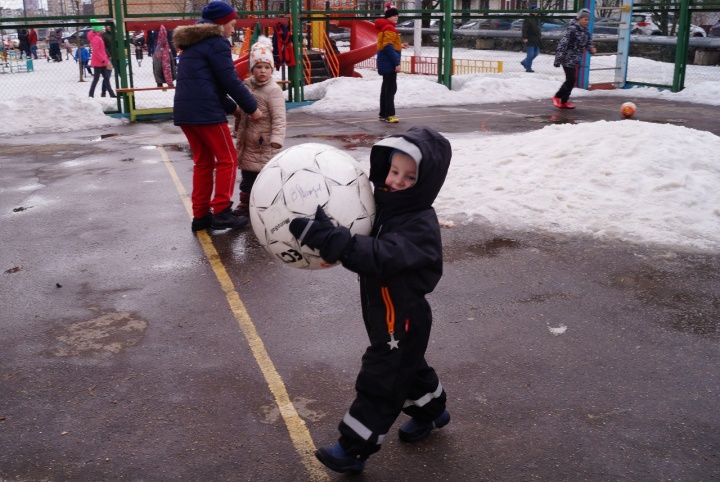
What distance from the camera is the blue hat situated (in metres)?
6.77

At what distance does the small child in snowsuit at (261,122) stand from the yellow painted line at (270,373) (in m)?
0.97

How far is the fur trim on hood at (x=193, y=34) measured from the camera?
666 centimetres

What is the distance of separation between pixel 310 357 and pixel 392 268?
5.70ft

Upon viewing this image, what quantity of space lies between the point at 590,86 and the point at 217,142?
16.1 m

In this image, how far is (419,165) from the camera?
3.00m

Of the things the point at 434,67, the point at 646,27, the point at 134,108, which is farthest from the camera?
the point at 646,27

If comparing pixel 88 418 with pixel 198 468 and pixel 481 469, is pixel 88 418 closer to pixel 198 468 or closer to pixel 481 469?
pixel 198 468

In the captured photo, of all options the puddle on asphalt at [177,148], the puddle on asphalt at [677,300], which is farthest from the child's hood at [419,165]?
the puddle on asphalt at [177,148]

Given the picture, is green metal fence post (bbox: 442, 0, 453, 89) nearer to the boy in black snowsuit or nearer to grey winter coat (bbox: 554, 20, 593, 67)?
grey winter coat (bbox: 554, 20, 593, 67)

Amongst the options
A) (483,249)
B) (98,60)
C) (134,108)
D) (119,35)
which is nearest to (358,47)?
(98,60)

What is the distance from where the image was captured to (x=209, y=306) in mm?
5367

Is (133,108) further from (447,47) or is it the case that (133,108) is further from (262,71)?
(262,71)

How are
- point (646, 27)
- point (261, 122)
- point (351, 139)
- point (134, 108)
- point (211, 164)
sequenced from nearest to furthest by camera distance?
point (211, 164), point (261, 122), point (351, 139), point (134, 108), point (646, 27)

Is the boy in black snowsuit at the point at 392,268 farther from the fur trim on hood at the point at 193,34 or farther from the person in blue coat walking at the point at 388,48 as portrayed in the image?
the person in blue coat walking at the point at 388,48
